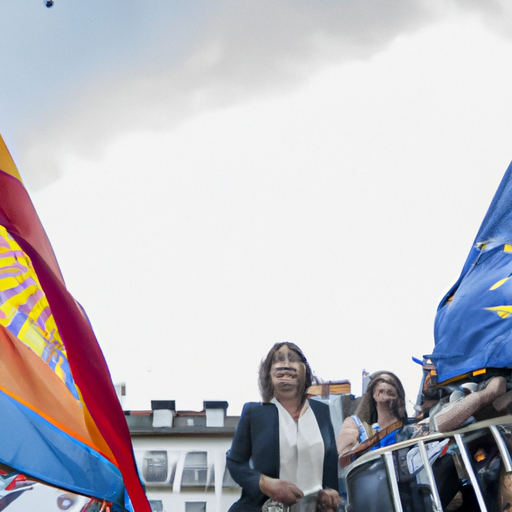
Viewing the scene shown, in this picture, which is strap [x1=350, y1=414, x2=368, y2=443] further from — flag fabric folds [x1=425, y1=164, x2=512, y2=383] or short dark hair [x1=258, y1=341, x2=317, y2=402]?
flag fabric folds [x1=425, y1=164, x2=512, y2=383]

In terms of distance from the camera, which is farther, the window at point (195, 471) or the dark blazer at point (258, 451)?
the window at point (195, 471)

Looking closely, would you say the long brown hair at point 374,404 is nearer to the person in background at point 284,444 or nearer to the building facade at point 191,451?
the building facade at point 191,451

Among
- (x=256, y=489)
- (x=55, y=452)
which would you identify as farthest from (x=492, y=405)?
(x=55, y=452)

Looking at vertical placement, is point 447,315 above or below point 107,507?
above

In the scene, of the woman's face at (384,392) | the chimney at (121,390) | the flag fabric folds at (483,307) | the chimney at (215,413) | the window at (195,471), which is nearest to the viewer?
the flag fabric folds at (483,307)

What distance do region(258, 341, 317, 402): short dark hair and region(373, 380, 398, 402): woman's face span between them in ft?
2.40

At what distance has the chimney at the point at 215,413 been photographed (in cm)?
1015

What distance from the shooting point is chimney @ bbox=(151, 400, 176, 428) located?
33.8 feet

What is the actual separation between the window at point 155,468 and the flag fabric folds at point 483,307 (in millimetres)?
3321

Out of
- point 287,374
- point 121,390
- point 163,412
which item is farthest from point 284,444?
point 121,390

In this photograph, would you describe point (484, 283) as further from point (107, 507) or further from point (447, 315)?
point (107, 507)

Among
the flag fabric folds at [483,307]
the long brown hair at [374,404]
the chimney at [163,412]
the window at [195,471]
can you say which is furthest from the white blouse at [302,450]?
the flag fabric folds at [483,307]

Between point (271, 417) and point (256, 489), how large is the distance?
0.82 meters

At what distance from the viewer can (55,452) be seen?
8.52 m
